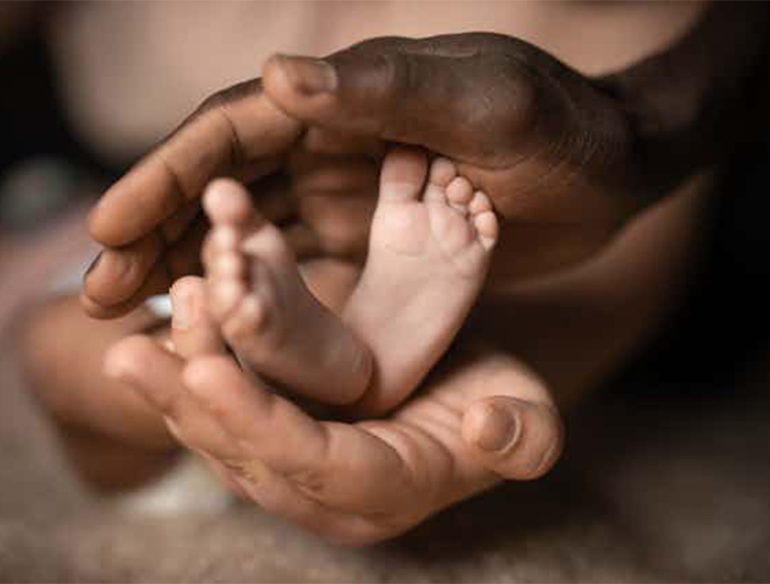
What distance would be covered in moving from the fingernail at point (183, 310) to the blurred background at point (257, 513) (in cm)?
16

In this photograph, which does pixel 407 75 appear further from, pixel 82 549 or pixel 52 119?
pixel 52 119

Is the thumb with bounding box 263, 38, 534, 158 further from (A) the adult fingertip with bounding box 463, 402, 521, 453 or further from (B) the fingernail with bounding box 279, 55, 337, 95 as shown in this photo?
(A) the adult fingertip with bounding box 463, 402, 521, 453

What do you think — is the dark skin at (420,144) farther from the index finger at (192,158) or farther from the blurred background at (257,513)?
the blurred background at (257,513)

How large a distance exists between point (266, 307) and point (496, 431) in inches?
4.6

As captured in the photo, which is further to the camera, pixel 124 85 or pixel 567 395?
pixel 124 85

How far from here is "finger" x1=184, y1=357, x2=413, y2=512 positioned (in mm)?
433

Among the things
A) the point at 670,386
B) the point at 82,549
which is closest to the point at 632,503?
the point at 670,386

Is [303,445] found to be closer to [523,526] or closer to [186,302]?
[186,302]

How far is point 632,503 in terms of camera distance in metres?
0.74

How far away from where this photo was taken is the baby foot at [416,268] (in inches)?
20.0

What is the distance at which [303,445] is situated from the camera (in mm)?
452

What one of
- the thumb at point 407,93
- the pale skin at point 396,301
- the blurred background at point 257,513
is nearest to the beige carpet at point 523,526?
the blurred background at point 257,513

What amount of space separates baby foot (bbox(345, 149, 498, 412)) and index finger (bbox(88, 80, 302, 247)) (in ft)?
0.18

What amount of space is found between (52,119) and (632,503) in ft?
2.26
